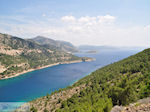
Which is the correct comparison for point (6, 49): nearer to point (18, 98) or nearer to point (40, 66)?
point (40, 66)

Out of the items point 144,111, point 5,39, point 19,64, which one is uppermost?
point 5,39

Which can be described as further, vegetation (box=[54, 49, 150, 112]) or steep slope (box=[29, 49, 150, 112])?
steep slope (box=[29, 49, 150, 112])

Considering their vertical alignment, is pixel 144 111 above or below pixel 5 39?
below

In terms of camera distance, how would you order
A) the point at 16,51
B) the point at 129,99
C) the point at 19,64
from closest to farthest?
the point at 129,99 → the point at 19,64 → the point at 16,51

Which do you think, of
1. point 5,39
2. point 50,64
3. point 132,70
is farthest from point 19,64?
point 132,70

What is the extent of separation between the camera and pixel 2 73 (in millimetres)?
106312

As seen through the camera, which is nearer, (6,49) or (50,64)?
(6,49)

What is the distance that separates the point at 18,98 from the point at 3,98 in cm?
965

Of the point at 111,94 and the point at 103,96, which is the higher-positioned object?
the point at 111,94

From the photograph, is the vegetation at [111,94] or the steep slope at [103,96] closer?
the vegetation at [111,94]

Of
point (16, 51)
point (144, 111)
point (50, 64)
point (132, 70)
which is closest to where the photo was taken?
point (144, 111)

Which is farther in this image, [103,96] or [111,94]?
[103,96]

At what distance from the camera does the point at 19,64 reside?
138 m

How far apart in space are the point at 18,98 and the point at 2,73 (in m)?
61.6
